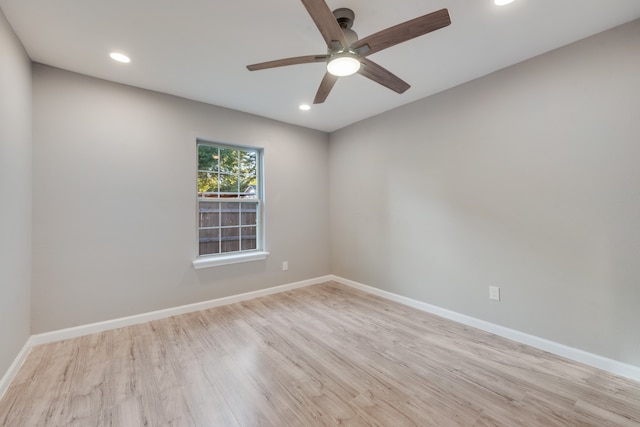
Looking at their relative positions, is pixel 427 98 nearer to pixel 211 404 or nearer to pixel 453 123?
pixel 453 123

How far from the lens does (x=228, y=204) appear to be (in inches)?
141

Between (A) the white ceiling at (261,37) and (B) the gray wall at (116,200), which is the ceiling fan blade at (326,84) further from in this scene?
(B) the gray wall at (116,200)

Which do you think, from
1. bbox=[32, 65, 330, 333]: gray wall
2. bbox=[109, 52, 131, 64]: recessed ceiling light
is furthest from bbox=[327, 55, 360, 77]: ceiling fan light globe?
bbox=[32, 65, 330, 333]: gray wall

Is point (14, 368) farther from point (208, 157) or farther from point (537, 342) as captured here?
point (537, 342)

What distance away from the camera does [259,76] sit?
260 cm

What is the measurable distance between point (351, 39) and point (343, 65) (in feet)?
0.63

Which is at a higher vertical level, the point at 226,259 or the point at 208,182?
the point at 208,182

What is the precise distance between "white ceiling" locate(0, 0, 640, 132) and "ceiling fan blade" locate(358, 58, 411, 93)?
314mm

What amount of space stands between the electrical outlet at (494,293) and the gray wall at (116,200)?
2.73 meters

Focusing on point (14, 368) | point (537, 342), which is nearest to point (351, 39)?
point (537, 342)

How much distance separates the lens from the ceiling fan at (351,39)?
1.40 meters

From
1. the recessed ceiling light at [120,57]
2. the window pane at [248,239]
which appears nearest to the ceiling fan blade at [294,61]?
the recessed ceiling light at [120,57]

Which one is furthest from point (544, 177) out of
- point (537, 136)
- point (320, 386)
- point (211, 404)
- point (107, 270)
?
point (107, 270)

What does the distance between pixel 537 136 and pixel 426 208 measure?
1205 millimetres
